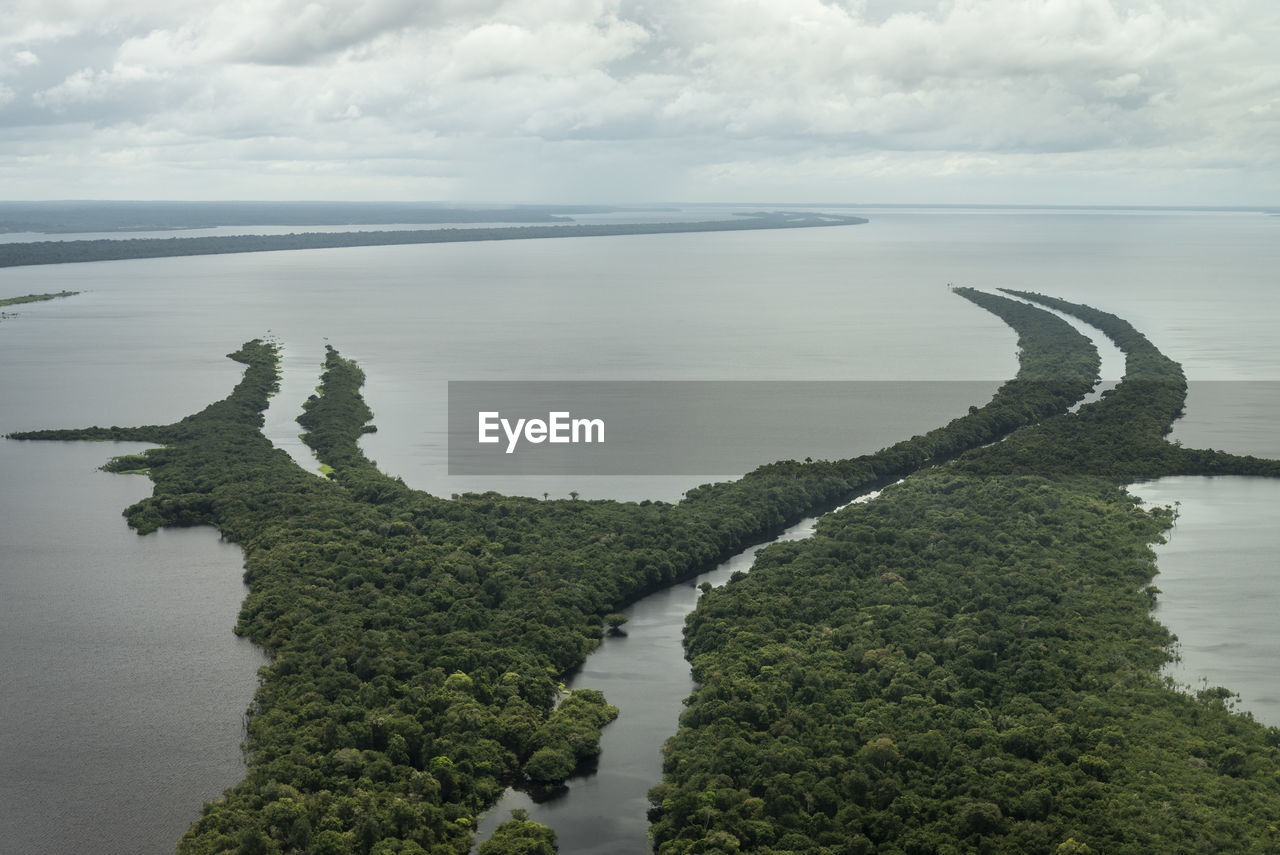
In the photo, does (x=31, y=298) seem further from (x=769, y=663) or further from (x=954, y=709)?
(x=954, y=709)

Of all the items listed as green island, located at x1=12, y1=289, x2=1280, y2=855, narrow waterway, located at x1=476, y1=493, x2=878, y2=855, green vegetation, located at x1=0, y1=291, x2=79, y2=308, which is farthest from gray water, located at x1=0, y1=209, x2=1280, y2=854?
green vegetation, located at x1=0, y1=291, x2=79, y2=308

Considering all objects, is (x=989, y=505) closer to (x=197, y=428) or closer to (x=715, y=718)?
(x=715, y=718)

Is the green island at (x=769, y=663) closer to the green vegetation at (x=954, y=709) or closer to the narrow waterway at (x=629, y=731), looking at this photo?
the green vegetation at (x=954, y=709)

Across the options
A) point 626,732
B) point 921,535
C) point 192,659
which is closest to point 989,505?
point 921,535

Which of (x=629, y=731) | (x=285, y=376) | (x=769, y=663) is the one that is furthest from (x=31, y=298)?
(x=769, y=663)

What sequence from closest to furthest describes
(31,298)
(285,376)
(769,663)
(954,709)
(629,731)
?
(954,709) < (629,731) < (769,663) < (285,376) < (31,298)

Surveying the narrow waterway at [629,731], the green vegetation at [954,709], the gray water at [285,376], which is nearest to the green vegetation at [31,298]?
the gray water at [285,376]

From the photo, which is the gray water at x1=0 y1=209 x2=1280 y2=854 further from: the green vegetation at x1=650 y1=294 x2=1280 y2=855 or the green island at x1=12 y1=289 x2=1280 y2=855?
the green vegetation at x1=650 y1=294 x2=1280 y2=855
